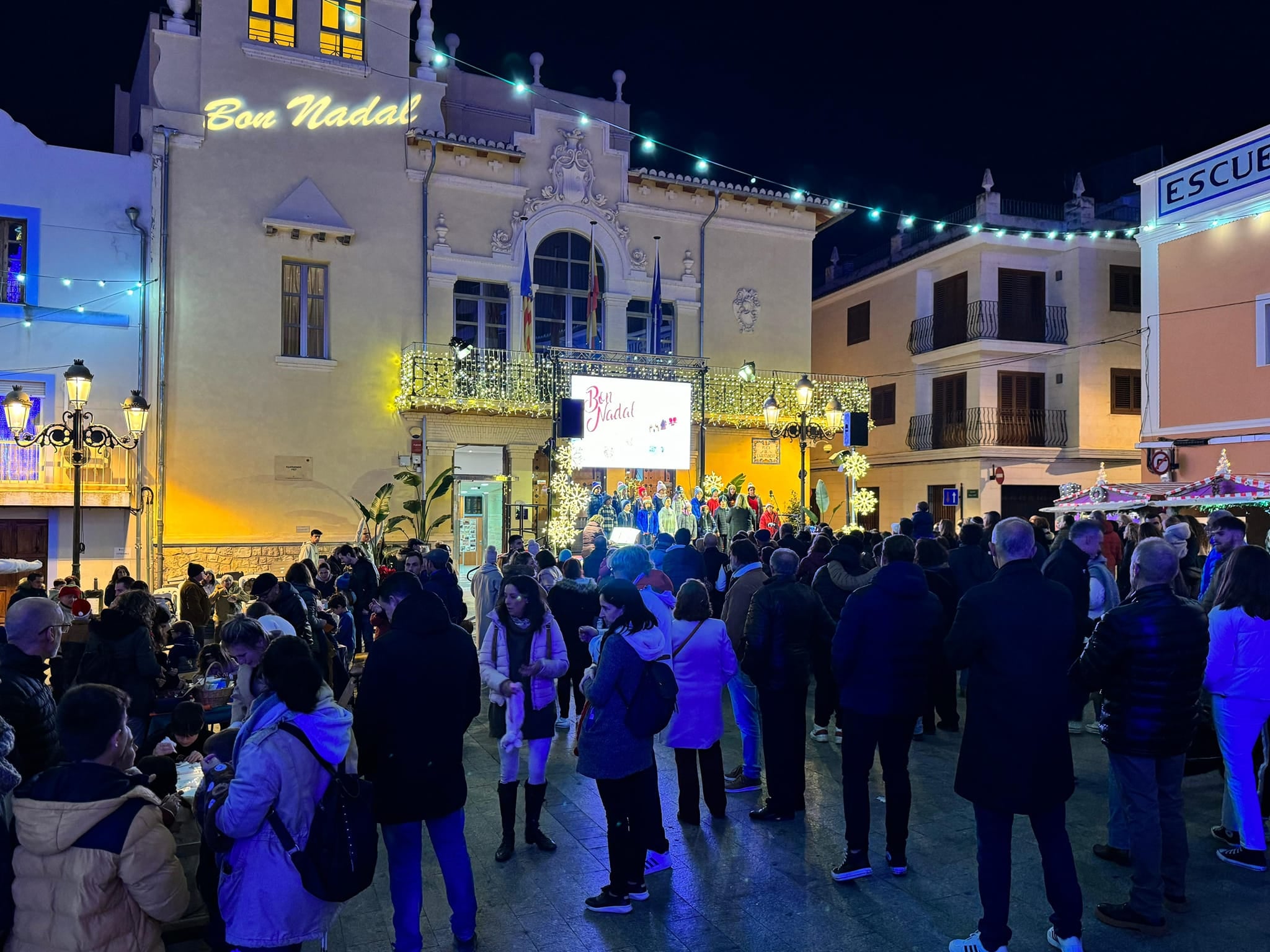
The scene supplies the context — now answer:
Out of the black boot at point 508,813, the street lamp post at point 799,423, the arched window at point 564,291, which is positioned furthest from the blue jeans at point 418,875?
the arched window at point 564,291

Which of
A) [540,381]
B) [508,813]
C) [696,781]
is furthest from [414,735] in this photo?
[540,381]

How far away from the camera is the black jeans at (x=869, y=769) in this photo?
4.88 metres

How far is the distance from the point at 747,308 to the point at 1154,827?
61.5 ft

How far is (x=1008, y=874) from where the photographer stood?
13.1 ft

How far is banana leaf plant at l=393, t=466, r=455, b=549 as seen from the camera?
17.9 metres

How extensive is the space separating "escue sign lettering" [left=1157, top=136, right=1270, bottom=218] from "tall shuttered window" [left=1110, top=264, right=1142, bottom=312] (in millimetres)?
5945

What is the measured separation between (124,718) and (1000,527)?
3.74 meters

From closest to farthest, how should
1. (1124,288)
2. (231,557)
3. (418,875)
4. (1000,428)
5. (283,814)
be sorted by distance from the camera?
(283,814) < (418,875) < (231,557) < (1000,428) < (1124,288)

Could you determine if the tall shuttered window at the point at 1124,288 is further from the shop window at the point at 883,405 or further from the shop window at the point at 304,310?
the shop window at the point at 304,310

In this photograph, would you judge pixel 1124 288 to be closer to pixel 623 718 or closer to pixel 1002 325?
pixel 1002 325

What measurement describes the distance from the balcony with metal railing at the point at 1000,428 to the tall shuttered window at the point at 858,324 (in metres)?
4.64

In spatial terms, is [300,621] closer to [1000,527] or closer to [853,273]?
[1000,527]

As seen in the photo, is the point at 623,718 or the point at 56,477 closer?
the point at 623,718

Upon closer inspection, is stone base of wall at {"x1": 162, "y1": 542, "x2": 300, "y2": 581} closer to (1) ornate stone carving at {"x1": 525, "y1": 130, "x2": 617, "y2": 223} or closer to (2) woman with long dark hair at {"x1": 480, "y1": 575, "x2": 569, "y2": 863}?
(1) ornate stone carving at {"x1": 525, "y1": 130, "x2": 617, "y2": 223}
